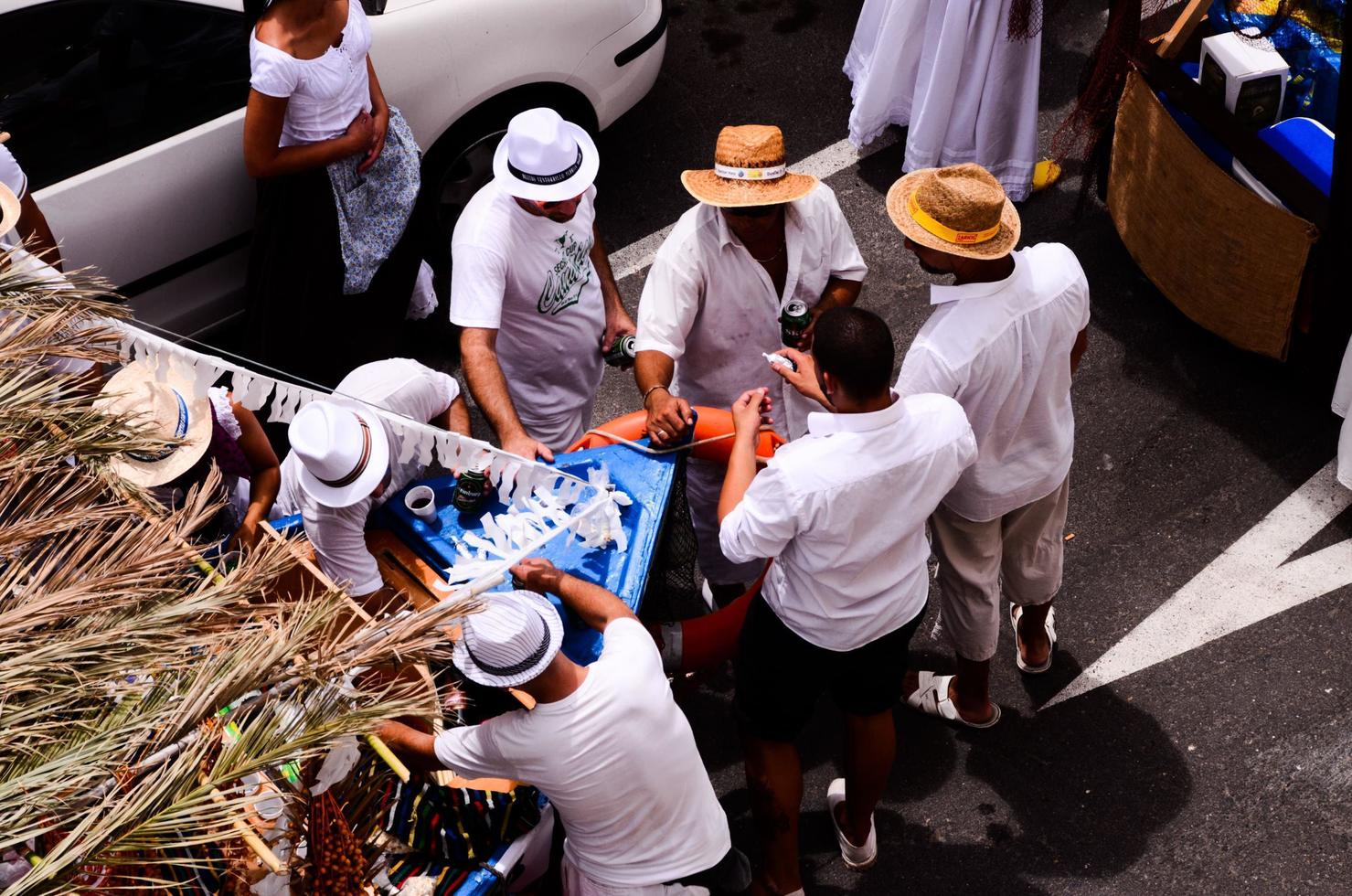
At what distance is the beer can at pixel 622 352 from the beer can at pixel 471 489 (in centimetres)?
80

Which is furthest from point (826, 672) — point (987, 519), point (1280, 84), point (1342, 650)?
point (1280, 84)

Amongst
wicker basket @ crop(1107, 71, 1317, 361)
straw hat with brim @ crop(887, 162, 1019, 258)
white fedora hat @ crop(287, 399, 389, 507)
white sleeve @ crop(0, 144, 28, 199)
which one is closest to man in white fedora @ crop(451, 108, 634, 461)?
white fedora hat @ crop(287, 399, 389, 507)

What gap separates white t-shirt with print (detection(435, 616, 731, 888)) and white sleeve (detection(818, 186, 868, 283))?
1.50 metres

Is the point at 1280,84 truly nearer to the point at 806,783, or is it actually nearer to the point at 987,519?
the point at 987,519

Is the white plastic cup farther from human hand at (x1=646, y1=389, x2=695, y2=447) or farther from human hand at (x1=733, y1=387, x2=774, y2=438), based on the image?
human hand at (x1=733, y1=387, x2=774, y2=438)

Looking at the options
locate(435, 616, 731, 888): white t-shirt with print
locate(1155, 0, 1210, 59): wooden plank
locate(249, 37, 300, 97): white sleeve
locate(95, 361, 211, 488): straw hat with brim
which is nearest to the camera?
locate(435, 616, 731, 888): white t-shirt with print

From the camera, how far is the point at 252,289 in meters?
4.45

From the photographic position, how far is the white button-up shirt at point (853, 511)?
279 cm

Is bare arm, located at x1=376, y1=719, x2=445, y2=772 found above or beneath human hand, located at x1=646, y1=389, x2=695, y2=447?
beneath

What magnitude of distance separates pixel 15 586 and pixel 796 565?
179cm

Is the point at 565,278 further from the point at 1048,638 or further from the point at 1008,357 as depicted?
the point at 1048,638

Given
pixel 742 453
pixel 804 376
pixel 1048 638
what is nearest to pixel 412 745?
pixel 742 453

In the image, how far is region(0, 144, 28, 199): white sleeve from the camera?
142 inches

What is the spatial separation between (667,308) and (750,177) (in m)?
0.46
